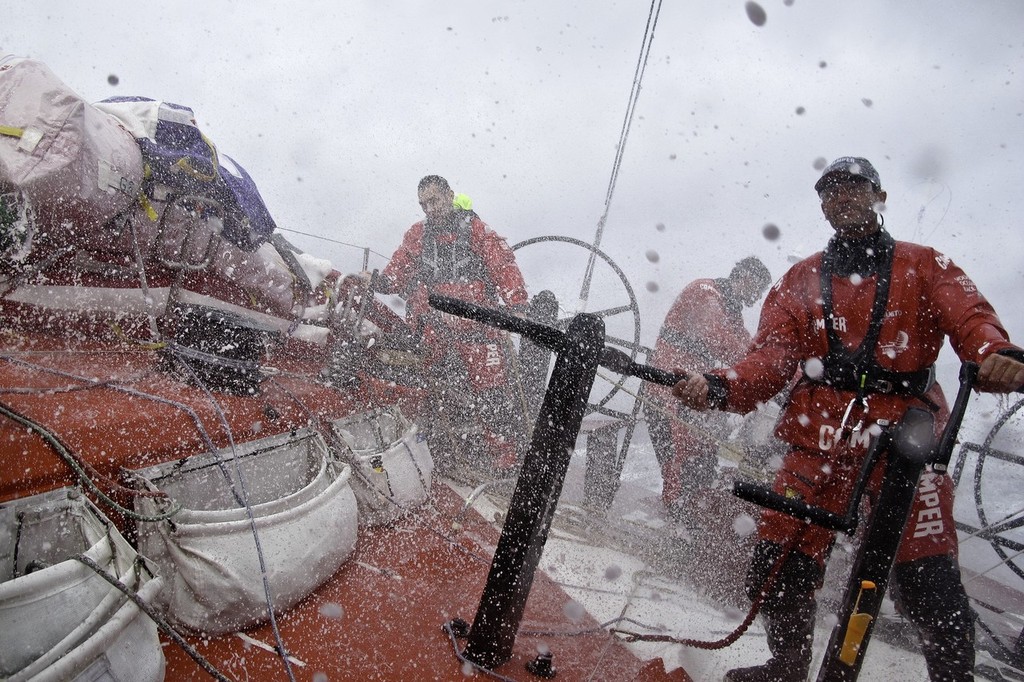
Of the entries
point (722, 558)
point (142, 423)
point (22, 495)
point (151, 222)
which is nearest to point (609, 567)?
point (722, 558)

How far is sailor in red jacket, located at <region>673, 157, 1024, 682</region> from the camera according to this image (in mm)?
1818

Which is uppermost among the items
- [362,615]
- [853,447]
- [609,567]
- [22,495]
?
[853,447]

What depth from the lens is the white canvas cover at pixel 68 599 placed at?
117 centimetres

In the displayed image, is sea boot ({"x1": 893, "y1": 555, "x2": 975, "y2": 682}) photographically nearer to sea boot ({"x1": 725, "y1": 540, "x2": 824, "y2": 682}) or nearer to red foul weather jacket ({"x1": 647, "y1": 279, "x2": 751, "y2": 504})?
sea boot ({"x1": 725, "y1": 540, "x2": 824, "y2": 682})

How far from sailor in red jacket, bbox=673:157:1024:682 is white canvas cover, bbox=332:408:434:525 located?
182 cm

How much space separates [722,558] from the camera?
11.2ft

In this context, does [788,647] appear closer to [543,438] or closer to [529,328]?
[543,438]

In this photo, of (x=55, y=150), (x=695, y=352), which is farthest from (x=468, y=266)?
(x=55, y=150)

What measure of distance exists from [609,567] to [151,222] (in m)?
3.76

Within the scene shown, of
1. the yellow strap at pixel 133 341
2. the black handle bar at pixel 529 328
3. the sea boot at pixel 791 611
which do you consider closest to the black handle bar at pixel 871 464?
the black handle bar at pixel 529 328

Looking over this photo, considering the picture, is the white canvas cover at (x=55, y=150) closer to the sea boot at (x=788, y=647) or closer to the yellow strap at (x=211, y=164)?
the yellow strap at (x=211, y=164)

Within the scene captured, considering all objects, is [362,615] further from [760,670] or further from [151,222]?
[151,222]

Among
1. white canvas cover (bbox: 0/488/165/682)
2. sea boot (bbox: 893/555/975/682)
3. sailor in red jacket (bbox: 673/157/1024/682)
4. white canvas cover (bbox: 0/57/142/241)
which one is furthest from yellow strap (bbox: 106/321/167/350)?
sea boot (bbox: 893/555/975/682)

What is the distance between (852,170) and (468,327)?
316 cm
